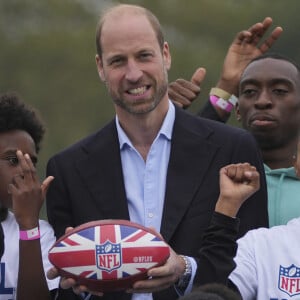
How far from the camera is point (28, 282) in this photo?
7281 millimetres

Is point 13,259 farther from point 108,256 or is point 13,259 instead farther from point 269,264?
point 269,264

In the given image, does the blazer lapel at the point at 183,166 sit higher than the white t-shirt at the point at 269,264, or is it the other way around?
the blazer lapel at the point at 183,166

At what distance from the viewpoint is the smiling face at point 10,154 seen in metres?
7.81

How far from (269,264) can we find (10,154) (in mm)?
1559

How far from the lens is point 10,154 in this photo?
7.86 metres

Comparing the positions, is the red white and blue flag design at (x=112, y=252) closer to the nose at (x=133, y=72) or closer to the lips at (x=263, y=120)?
the nose at (x=133, y=72)

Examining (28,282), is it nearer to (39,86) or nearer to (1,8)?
(39,86)

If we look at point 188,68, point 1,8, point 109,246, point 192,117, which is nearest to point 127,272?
point 109,246

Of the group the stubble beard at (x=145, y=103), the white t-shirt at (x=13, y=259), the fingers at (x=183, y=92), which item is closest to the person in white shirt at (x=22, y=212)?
the white t-shirt at (x=13, y=259)

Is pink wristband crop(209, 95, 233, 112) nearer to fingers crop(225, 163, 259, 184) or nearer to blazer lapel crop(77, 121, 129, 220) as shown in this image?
blazer lapel crop(77, 121, 129, 220)

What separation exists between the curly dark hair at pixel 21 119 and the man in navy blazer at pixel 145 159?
0.61m

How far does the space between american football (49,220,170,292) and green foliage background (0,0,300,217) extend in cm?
1701

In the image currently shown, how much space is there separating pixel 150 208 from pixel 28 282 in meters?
0.68

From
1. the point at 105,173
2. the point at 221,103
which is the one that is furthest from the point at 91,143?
the point at 221,103
